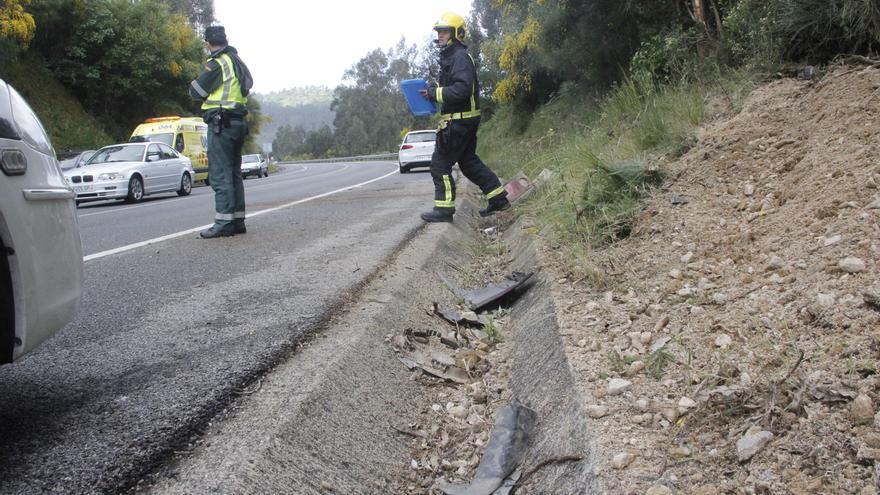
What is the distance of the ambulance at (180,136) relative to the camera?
2258cm

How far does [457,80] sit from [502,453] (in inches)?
195

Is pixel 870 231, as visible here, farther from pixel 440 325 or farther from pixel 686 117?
pixel 686 117

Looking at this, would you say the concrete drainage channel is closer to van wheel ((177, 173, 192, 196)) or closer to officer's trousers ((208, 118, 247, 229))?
officer's trousers ((208, 118, 247, 229))

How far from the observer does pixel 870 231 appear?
264 centimetres

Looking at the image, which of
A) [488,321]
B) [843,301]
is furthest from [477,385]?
[843,301]

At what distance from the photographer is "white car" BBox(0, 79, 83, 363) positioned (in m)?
2.06

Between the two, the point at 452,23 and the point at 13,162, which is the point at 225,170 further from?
the point at 13,162

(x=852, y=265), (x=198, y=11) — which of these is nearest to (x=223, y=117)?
(x=852, y=265)

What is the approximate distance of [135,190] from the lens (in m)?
15.8

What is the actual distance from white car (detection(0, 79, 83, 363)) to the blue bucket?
5.30 meters

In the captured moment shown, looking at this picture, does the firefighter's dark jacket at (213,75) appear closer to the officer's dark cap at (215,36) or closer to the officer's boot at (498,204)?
the officer's dark cap at (215,36)

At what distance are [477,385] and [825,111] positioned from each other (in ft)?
8.44

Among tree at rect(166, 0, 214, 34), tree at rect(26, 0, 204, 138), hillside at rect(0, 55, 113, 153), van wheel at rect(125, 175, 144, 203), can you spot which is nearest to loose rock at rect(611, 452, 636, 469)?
van wheel at rect(125, 175, 144, 203)

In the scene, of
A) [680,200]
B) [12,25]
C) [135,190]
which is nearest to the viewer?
[680,200]
